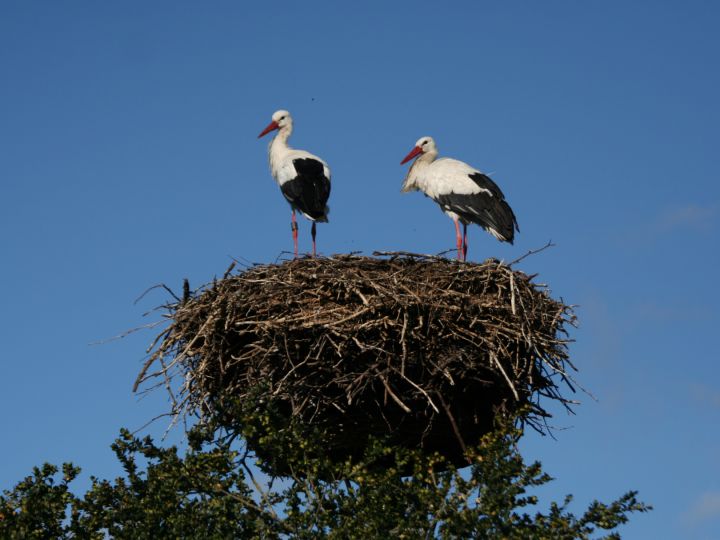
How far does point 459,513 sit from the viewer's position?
7324mm

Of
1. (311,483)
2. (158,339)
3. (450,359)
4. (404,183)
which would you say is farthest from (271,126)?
(311,483)

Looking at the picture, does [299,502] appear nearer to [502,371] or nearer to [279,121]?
[502,371]

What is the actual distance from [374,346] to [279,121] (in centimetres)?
637

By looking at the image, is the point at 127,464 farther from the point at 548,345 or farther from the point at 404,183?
the point at 404,183

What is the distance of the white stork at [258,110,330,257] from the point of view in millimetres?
12367

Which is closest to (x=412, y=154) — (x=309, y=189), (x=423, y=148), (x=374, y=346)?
(x=423, y=148)

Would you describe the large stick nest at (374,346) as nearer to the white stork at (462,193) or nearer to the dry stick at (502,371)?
the dry stick at (502,371)

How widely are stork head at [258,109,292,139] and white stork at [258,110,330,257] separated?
20.4 inches

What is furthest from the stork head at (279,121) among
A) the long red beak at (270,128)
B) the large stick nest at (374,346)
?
the large stick nest at (374,346)

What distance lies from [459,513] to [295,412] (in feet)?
6.96

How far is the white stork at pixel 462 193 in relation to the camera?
474 inches

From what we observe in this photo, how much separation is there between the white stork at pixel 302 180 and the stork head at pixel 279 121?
52 cm

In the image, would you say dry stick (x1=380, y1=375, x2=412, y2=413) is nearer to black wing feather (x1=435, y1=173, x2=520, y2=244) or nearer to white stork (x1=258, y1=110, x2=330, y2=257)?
black wing feather (x1=435, y1=173, x2=520, y2=244)

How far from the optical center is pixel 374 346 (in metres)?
8.98
